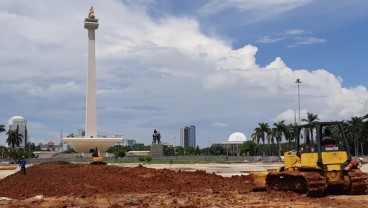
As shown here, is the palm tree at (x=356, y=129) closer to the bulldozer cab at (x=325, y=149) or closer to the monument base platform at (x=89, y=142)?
the monument base platform at (x=89, y=142)

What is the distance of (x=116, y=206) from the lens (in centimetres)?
1798

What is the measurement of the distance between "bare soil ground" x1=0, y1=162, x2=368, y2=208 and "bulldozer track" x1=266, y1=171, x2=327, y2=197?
1.23ft

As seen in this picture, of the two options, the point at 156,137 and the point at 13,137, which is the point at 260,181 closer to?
the point at 156,137

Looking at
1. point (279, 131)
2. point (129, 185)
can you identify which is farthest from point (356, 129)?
point (129, 185)

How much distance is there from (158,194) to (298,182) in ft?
20.9

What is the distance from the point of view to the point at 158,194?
22766mm

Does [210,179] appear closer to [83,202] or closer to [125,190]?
[125,190]

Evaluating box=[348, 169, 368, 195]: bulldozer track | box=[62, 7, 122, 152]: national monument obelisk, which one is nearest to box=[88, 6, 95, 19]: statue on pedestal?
box=[62, 7, 122, 152]: national monument obelisk

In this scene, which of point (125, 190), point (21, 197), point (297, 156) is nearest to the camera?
point (297, 156)

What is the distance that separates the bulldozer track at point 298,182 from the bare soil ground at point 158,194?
38cm

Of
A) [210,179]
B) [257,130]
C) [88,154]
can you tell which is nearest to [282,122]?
[257,130]

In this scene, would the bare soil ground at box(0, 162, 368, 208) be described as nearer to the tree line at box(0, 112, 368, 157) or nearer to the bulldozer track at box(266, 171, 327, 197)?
the bulldozer track at box(266, 171, 327, 197)

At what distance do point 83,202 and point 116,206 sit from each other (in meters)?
2.43

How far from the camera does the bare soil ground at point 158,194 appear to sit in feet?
60.1
